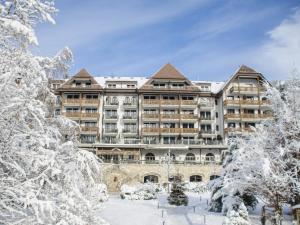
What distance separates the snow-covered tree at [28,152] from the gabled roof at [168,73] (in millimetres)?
49651

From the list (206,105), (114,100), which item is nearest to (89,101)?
(114,100)

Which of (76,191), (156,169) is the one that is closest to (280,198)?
(76,191)

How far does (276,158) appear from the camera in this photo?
21.6 meters

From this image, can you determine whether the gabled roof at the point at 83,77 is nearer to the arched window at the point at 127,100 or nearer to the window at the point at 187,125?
the arched window at the point at 127,100

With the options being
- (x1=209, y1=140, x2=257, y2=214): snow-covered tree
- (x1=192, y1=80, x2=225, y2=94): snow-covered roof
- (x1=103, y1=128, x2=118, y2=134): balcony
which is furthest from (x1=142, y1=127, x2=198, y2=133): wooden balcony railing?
(x1=209, y1=140, x2=257, y2=214): snow-covered tree

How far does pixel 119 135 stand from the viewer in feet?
184

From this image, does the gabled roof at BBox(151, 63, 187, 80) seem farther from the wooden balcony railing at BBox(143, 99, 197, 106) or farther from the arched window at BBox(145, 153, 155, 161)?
the arched window at BBox(145, 153, 155, 161)

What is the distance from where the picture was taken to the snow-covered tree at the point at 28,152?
285 inches

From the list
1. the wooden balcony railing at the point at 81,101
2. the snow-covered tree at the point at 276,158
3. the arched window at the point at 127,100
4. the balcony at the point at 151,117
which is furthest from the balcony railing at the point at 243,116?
the snow-covered tree at the point at 276,158

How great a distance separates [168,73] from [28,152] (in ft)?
170

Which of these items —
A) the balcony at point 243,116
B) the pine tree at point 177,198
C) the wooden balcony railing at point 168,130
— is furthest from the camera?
the balcony at point 243,116

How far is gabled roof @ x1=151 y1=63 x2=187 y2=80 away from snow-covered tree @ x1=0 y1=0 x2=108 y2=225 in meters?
49.7

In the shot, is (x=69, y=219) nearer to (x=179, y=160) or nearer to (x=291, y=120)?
(x=291, y=120)

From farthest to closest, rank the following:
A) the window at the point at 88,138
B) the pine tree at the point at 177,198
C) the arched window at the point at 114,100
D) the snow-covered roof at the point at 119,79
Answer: the snow-covered roof at the point at 119,79 < the arched window at the point at 114,100 < the window at the point at 88,138 < the pine tree at the point at 177,198
